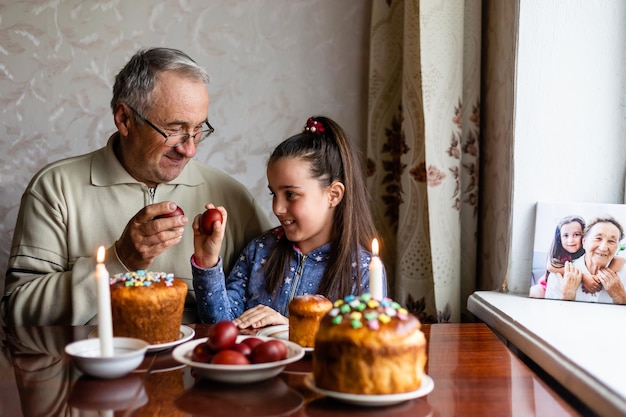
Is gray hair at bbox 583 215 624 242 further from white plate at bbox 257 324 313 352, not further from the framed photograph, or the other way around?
white plate at bbox 257 324 313 352

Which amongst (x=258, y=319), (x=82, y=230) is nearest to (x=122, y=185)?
(x=82, y=230)

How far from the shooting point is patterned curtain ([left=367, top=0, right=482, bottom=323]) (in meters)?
2.12

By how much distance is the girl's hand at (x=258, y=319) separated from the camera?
1.57 m

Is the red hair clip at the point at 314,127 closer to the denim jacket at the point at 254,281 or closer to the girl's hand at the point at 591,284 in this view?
the denim jacket at the point at 254,281

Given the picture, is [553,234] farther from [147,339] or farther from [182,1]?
[182,1]

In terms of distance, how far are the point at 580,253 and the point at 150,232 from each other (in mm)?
1064

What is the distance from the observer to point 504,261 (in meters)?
2.00

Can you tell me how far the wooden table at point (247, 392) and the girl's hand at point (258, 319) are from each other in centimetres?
25

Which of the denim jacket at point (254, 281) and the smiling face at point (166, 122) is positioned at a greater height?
the smiling face at point (166, 122)

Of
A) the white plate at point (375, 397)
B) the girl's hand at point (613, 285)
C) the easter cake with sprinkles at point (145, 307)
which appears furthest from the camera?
the girl's hand at point (613, 285)

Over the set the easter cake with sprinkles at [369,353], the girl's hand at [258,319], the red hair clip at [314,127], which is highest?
the red hair clip at [314,127]

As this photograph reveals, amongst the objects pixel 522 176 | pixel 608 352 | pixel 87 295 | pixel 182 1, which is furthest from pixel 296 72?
pixel 608 352

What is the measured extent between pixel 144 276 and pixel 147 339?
0.12 m

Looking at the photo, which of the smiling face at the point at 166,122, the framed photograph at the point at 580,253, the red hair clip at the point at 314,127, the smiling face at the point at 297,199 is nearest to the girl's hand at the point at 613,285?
the framed photograph at the point at 580,253
